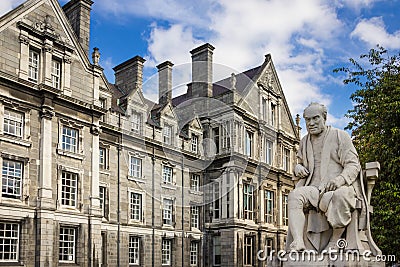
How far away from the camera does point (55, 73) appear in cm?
2391

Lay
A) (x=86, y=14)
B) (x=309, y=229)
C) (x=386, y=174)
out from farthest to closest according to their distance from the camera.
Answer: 1. (x=86, y=14)
2. (x=386, y=174)
3. (x=309, y=229)

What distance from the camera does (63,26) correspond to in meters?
24.4

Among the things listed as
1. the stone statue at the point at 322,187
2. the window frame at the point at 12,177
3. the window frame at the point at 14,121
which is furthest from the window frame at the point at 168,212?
the stone statue at the point at 322,187

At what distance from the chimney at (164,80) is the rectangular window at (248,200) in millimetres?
7990

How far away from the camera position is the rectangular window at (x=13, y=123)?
21309 millimetres

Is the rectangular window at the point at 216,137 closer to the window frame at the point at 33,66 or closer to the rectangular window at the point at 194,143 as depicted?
the rectangular window at the point at 194,143

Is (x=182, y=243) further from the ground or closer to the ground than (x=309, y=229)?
closer to the ground

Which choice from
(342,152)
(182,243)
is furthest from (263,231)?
(342,152)

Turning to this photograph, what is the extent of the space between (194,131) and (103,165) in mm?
8392

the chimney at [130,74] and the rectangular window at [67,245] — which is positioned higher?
the chimney at [130,74]

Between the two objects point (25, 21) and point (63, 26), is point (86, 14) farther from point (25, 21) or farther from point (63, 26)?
point (25, 21)

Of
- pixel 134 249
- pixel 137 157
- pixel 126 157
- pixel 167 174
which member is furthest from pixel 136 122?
pixel 134 249

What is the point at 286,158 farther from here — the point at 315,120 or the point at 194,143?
the point at 315,120

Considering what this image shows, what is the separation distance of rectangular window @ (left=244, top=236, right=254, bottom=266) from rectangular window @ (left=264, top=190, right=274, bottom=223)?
2.58m
